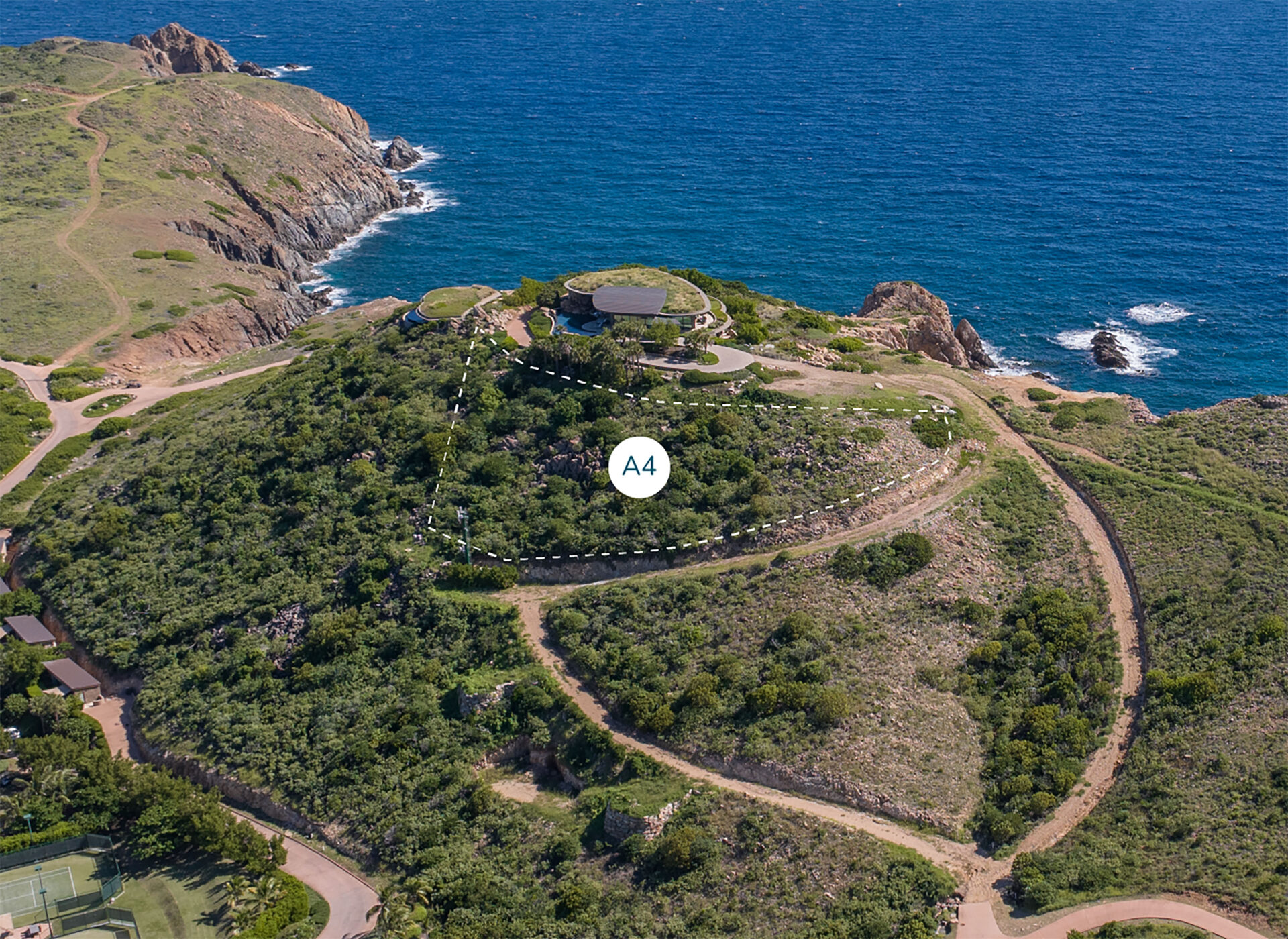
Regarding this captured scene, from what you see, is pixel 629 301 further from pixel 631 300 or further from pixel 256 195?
pixel 256 195

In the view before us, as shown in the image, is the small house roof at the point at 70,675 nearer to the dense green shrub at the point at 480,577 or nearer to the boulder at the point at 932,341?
the dense green shrub at the point at 480,577

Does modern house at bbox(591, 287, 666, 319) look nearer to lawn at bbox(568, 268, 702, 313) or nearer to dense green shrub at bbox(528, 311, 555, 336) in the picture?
lawn at bbox(568, 268, 702, 313)

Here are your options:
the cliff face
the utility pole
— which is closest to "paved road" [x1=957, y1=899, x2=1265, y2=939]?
the utility pole

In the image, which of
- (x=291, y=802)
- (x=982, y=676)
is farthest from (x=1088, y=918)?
(x=291, y=802)

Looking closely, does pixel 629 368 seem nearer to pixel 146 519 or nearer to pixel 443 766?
pixel 443 766

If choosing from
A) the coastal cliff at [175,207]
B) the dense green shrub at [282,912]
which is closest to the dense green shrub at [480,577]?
the dense green shrub at [282,912]

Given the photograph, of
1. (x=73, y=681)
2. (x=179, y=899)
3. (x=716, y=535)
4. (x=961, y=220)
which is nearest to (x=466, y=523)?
(x=716, y=535)
